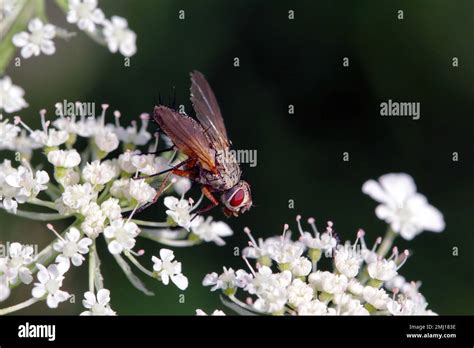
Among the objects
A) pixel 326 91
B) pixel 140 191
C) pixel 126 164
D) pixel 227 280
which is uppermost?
pixel 326 91

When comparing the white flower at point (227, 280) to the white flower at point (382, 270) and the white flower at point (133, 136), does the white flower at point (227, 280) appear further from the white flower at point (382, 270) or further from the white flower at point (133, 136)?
the white flower at point (133, 136)

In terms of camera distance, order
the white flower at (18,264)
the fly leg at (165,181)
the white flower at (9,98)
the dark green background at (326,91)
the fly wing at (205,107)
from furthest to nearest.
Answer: the dark green background at (326,91), the fly wing at (205,107), the white flower at (9,98), the fly leg at (165,181), the white flower at (18,264)

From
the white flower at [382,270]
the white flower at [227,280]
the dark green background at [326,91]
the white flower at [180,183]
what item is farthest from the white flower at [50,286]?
the dark green background at [326,91]

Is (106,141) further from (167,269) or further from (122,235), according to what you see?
(167,269)

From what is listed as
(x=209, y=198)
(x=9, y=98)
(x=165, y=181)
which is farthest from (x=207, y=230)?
(x=9, y=98)

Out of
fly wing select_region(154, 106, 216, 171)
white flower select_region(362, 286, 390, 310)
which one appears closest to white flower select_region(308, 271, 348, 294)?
white flower select_region(362, 286, 390, 310)
